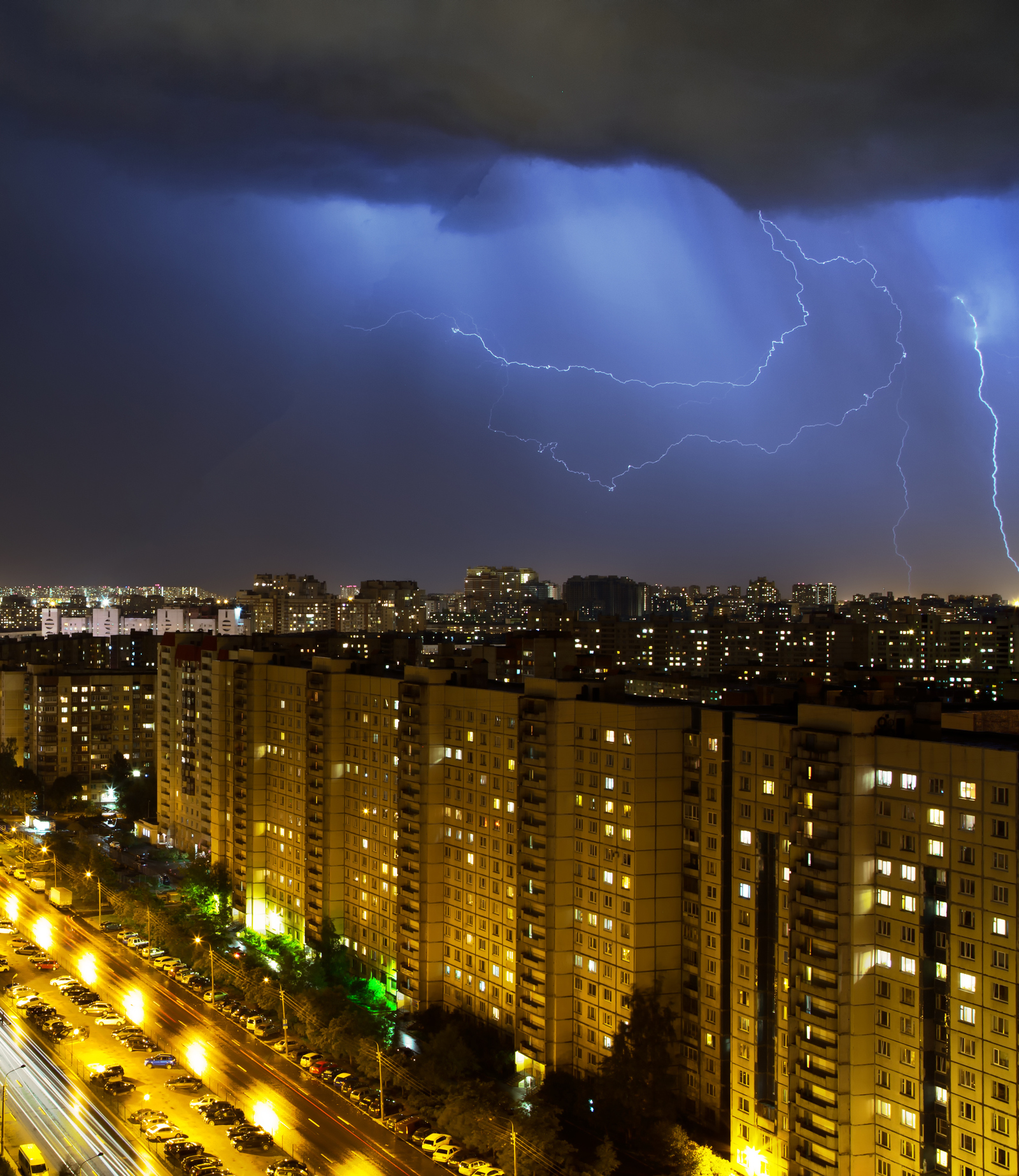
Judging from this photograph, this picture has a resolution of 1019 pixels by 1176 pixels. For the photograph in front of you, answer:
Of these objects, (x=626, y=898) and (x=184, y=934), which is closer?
(x=626, y=898)

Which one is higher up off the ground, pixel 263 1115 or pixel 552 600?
pixel 552 600

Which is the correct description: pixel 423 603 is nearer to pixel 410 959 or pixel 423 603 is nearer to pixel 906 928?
pixel 410 959

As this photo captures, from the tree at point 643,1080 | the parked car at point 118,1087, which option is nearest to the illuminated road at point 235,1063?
the parked car at point 118,1087

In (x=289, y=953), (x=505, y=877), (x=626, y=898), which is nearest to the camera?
(x=626, y=898)

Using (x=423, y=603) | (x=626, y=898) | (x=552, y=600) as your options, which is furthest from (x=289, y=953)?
(x=552, y=600)

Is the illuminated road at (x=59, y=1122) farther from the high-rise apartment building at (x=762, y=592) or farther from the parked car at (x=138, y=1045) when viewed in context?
the high-rise apartment building at (x=762, y=592)

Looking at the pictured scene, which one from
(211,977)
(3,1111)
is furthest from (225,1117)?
(211,977)

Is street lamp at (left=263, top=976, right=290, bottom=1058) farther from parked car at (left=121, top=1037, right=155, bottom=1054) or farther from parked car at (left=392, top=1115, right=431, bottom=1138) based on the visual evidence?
parked car at (left=392, top=1115, right=431, bottom=1138)

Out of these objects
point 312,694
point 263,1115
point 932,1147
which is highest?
point 312,694
